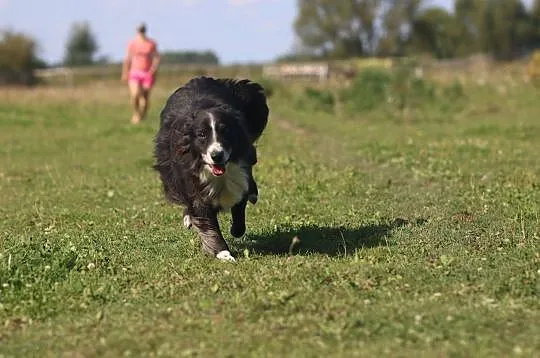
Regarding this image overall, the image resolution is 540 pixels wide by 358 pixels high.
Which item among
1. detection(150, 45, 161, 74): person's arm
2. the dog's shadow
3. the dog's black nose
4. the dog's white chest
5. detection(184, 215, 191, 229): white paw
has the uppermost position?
detection(150, 45, 161, 74): person's arm

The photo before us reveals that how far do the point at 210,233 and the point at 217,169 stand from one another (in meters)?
0.60

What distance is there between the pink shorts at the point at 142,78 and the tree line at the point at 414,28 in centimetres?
5891

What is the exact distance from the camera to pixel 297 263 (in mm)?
6762

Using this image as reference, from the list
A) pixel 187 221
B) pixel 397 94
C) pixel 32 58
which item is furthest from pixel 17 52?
pixel 187 221

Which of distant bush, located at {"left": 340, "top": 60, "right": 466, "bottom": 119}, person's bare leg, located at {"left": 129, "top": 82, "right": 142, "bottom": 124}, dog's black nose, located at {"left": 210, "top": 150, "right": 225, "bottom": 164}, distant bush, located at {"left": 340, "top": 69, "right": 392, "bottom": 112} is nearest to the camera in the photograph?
dog's black nose, located at {"left": 210, "top": 150, "right": 225, "bottom": 164}

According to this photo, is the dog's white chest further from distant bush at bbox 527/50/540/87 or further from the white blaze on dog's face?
distant bush at bbox 527/50/540/87

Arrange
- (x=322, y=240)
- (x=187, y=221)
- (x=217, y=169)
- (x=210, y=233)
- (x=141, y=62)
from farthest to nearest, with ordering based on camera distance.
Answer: (x=141, y=62)
(x=187, y=221)
(x=322, y=240)
(x=210, y=233)
(x=217, y=169)

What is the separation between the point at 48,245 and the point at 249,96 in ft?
8.03

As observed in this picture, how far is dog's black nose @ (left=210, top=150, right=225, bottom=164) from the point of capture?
705 centimetres

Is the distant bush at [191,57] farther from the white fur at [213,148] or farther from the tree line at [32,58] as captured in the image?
the white fur at [213,148]

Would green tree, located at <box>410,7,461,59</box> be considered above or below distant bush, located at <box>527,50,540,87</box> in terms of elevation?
above

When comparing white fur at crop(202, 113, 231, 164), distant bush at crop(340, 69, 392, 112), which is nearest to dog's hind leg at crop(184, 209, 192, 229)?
white fur at crop(202, 113, 231, 164)

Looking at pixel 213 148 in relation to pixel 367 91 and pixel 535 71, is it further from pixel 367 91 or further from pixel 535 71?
pixel 535 71

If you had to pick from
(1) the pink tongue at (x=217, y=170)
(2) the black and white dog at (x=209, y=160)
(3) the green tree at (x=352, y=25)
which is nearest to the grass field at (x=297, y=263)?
(2) the black and white dog at (x=209, y=160)
